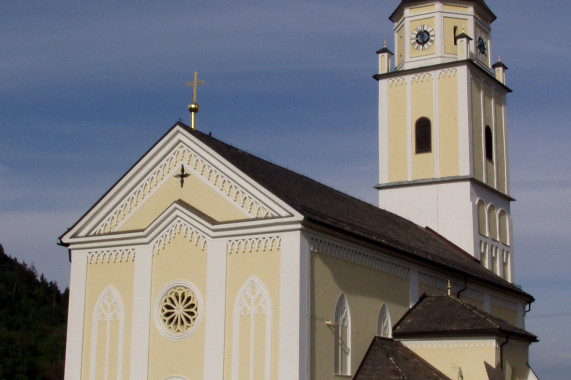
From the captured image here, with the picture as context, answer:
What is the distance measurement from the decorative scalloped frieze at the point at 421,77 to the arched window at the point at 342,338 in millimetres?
16718

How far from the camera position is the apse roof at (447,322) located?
25.8 m

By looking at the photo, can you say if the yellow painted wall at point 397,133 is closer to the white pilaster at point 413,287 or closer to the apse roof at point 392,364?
the white pilaster at point 413,287

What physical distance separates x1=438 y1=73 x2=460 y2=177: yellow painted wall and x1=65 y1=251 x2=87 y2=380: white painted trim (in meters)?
16.8

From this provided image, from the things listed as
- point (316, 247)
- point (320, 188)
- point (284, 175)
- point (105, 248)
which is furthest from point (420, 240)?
point (105, 248)

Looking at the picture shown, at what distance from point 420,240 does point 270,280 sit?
10.8 meters

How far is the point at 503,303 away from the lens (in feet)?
117

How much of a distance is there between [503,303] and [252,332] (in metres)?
15.6

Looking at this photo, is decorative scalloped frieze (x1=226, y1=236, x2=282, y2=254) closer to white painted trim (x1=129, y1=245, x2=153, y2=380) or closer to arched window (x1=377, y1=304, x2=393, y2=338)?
white painted trim (x1=129, y1=245, x2=153, y2=380)

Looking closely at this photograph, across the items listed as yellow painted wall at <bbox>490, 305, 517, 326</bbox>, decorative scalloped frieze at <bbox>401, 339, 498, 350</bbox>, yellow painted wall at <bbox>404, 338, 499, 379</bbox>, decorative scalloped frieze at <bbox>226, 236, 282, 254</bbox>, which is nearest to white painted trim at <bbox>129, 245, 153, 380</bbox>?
decorative scalloped frieze at <bbox>226, 236, 282, 254</bbox>

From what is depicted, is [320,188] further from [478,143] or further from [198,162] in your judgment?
[478,143]

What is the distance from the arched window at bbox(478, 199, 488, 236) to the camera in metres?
37.9

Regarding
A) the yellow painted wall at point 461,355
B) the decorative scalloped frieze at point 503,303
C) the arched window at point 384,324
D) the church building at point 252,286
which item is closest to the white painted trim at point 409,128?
the decorative scalloped frieze at point 503,303

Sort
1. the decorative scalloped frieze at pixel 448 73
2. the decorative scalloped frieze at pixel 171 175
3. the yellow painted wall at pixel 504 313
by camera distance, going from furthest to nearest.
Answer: the decorative scalloped frieze at pixel 448 73 < the yellow painted wall at pixel 504 313 < the decorative scalloped frieze at pixel 171 175

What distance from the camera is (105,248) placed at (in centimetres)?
2673
